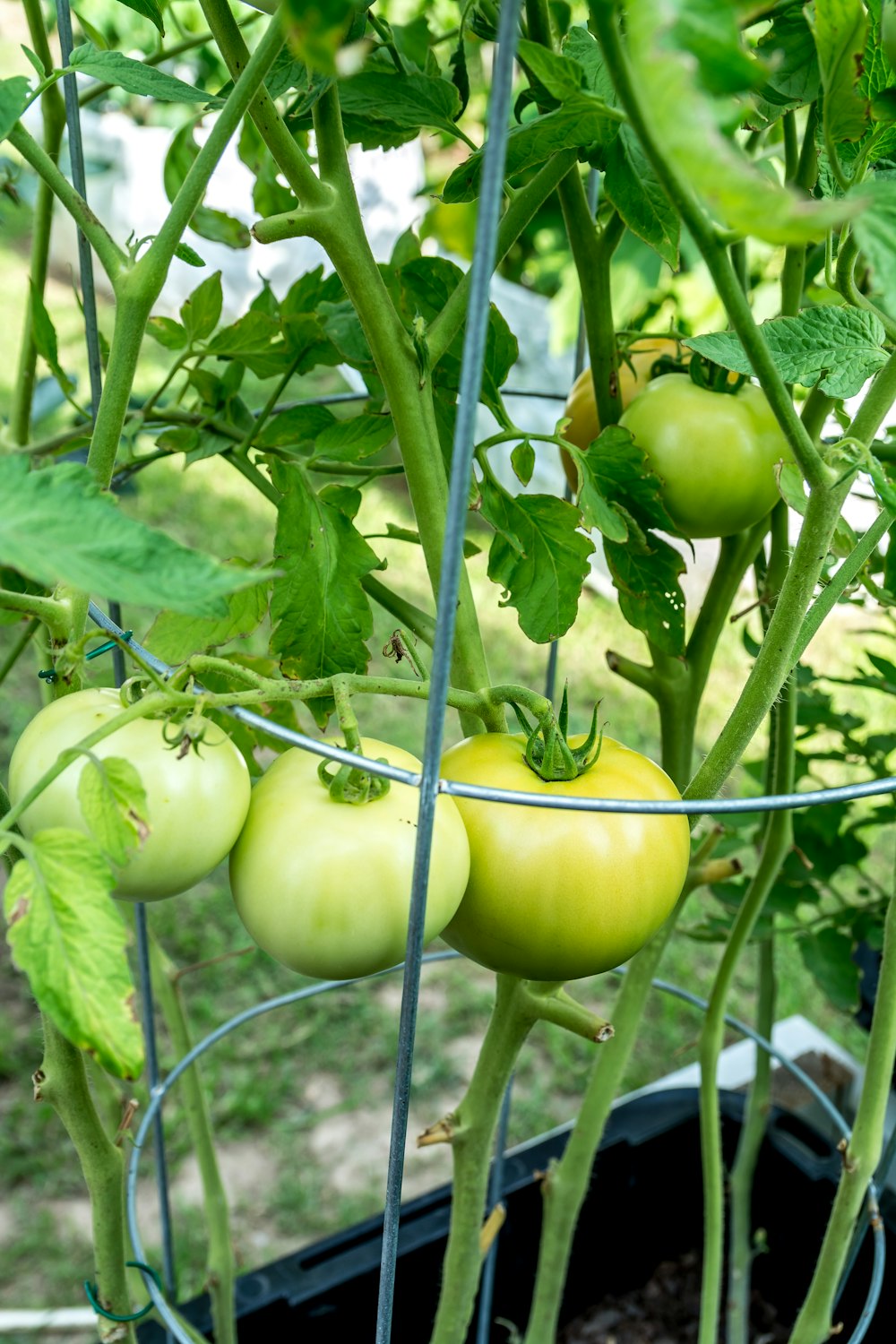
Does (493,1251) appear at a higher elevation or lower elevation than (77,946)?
lower

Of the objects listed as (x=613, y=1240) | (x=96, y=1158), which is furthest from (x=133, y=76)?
(x=613, y=1240)

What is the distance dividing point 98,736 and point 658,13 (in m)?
0.26

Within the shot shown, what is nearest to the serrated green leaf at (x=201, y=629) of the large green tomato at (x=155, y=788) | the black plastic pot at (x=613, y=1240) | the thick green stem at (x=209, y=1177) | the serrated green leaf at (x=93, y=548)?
the large green tomato at (x=155, y=788)

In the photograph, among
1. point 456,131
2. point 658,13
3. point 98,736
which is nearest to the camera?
point 658,13

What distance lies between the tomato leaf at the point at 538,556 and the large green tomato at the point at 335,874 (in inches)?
5.4

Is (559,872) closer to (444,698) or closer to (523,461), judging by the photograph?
(444,698)

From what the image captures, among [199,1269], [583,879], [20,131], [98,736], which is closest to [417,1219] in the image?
[199,1269]

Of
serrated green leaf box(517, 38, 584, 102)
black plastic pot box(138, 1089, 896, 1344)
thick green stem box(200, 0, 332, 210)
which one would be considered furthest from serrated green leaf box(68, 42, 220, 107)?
black plastic pot box(138, 1089, 896, 1344)

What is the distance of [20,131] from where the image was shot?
17.9 inches

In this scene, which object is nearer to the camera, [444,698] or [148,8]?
[444,698]

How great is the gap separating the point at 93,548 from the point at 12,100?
0.19 m

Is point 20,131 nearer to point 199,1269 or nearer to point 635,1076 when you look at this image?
point 199,1269

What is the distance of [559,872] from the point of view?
1.52 feet

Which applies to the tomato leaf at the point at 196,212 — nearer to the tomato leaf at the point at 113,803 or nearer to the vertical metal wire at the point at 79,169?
the vertical metal wire at the point at 79,169
